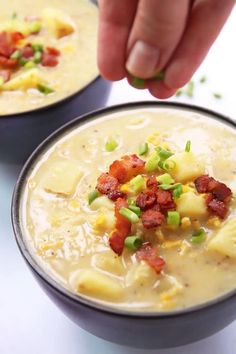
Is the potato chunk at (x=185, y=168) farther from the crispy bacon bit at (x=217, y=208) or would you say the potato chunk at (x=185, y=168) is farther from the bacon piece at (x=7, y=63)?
the bacon piece at (x=7, y=63)

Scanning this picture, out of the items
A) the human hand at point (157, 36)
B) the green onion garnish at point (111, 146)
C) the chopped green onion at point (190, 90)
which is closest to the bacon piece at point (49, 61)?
the chopped green onion at point (190, 90)

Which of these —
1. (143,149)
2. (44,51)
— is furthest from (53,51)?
(143,149)

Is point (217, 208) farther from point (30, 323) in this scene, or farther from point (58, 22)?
point (58, 22)

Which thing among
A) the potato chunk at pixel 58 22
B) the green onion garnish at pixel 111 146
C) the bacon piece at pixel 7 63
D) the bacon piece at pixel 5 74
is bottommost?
the bacon piece at pixel 5 74

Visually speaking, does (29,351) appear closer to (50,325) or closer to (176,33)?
(50,325)

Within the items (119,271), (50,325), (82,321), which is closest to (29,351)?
(50,325)

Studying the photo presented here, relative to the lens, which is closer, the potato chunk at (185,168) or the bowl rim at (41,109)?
the potato chunk at (185,168)

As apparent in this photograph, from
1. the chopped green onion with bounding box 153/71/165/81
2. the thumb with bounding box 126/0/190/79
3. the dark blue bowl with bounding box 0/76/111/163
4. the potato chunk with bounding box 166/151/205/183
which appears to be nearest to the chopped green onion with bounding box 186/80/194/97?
the dark blue bowl with bounding box 0/76/111/163
